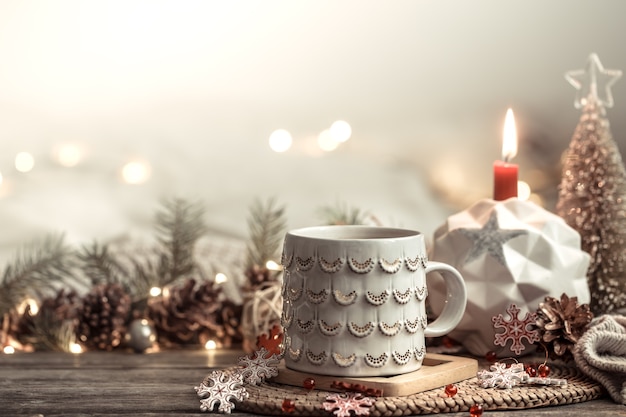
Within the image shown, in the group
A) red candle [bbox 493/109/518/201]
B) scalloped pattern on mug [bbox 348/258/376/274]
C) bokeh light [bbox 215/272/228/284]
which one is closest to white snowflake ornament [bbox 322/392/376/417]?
scalloped pattern on mug [bbox 348/258/376/274]

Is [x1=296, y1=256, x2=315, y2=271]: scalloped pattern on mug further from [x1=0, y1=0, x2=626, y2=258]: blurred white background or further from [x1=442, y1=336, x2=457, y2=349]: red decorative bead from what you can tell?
[x1=0, y1=0, x2=626, y2=258]: blurred white background

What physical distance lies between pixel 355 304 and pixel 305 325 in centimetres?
6

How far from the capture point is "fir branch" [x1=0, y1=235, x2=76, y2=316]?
4.07ft

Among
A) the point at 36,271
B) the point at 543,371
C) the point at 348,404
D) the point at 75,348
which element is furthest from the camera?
the point at 36,271

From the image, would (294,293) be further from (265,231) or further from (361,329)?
(265,231)

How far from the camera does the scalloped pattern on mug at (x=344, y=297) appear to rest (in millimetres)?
809

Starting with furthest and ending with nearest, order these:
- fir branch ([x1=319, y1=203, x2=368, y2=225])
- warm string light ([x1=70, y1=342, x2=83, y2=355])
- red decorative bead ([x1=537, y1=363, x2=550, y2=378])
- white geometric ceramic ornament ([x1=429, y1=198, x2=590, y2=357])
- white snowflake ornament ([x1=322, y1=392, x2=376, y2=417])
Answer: fir branch ([x1=319, y1=203, x2=368, y2=225]) < warm string light ([x1=70, y1=342, x2=83, y2=355]) < white geometric ceramic ornament ([x1=429, y1=198, x2=590, y2=357]) < red decorative bead ([x1=537, y1=363, x2=550, y2=378]) < white snowflake ornament ([x1=322, y1=392, x2=376, y2=417])

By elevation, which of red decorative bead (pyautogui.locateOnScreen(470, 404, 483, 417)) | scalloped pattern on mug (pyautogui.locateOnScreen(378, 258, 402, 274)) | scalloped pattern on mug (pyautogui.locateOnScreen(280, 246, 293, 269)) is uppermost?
scalloped pattern on mug (pyautogui.locateOnScreen(280, 246, 293, 269))

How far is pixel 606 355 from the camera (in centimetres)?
90

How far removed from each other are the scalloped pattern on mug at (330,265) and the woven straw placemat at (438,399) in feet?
0.39

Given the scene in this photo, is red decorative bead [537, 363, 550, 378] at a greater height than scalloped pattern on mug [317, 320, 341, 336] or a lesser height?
lesser

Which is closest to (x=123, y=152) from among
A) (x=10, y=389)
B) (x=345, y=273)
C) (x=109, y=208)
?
(x=109, y=208)

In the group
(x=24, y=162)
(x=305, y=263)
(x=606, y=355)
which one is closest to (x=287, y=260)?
(x=305, y=263)

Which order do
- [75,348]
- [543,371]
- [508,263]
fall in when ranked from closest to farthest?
1. [543,371]
2. [508,263]
3. [75,348]
